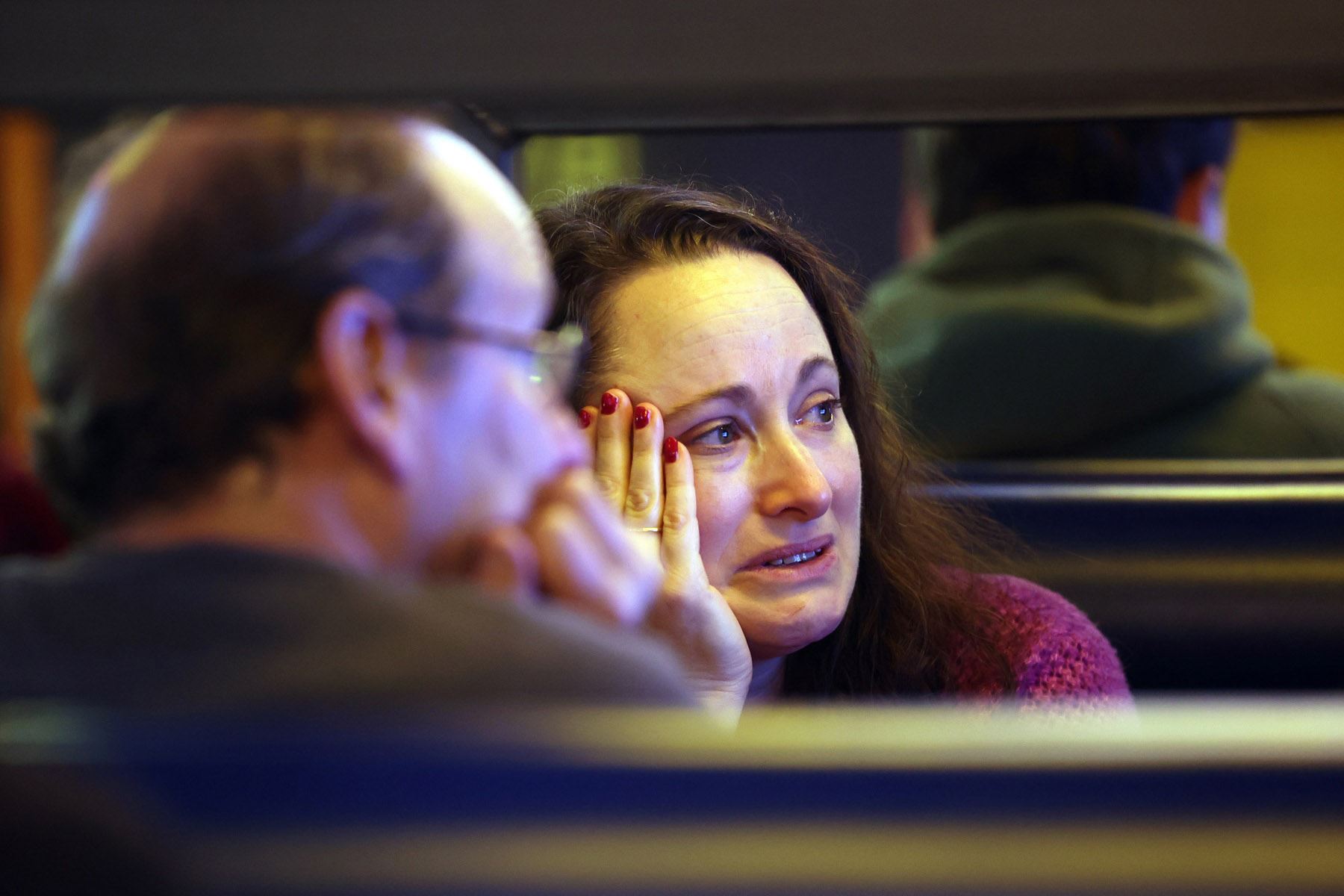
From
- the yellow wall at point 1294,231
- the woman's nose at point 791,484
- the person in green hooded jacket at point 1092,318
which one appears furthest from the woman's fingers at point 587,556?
the yellow wall at point 1294,231

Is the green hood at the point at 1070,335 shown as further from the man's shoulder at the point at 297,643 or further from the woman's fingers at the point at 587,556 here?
the man's shoulder at the point at 297,643

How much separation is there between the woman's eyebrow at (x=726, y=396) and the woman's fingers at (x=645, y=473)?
0.03 m

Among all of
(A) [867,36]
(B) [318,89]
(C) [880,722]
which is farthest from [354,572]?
(A) [867,36]

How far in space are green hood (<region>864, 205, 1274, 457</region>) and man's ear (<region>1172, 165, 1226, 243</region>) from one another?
55mm

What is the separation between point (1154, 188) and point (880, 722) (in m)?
1.94

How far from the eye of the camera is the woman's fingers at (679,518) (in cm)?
131

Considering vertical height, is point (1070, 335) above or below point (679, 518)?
above

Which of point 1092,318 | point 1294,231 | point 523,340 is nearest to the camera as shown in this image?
point 523,340

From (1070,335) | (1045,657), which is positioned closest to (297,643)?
(1045,657)

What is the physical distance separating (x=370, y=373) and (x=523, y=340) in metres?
0.09

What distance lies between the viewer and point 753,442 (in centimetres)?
140

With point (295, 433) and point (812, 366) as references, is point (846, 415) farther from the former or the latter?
point (295, 433)

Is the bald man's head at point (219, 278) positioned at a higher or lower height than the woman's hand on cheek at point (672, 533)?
higher

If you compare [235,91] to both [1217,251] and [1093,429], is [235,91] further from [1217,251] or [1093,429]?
[1217,251]
